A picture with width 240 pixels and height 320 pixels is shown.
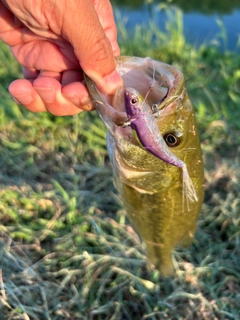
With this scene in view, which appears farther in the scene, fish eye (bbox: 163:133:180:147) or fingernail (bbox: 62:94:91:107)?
fingernail (bbox: 62:94:91:107)

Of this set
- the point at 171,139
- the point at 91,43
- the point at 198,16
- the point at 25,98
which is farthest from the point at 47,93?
the point at 198,16

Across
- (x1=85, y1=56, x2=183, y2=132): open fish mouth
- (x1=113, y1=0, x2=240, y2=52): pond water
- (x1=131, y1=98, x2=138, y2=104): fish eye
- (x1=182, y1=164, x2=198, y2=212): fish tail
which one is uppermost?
(x1=131, y1=98, x2=138, y2=104): fish eye

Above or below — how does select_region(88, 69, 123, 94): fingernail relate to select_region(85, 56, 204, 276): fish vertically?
above

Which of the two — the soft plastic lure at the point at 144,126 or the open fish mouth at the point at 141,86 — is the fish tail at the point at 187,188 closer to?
the soft plastic lure at the point at 144,126

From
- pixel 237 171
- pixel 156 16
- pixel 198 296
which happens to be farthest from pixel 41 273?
pixel 156 16

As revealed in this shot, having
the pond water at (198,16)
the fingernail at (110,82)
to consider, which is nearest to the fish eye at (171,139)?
the fingernail at (110,82)

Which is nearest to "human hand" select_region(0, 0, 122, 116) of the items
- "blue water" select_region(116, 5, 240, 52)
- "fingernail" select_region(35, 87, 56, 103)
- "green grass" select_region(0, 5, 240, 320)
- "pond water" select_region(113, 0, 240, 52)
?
"fingernail" select_region(35, 87, 56, 103)

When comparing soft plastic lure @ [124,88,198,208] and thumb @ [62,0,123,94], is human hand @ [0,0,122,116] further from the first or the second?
soft plastic lure @ [124,88,198,208]
